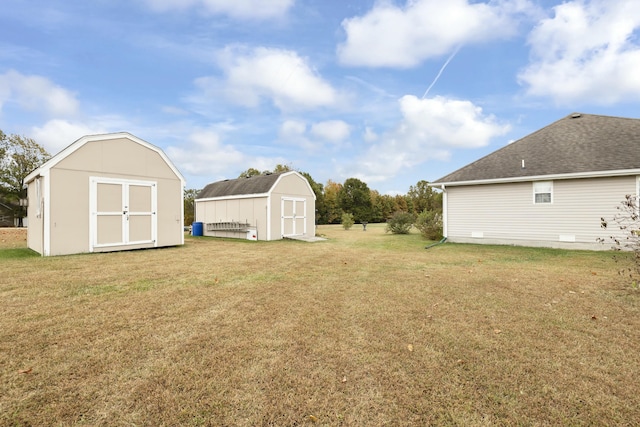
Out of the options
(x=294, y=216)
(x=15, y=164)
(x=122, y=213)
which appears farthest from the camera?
(x=15, y=164)

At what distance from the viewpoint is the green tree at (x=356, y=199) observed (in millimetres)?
44906

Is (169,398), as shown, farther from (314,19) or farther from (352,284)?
(314,19)

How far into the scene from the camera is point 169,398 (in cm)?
221

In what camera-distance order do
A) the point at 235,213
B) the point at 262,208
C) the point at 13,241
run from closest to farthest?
the point at 13,241 < the point at 262,208 < the point at 235,213

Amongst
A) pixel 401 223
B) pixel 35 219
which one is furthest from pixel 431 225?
pixel 35 219

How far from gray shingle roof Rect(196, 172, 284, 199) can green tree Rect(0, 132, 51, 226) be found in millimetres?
29099

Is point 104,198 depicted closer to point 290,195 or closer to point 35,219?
point 35,219

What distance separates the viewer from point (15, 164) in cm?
3362

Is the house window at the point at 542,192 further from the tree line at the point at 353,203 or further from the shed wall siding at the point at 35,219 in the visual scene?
the tree line at the point at 353,203

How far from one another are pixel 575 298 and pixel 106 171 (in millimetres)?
13974

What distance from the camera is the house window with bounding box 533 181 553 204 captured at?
37.2 feet

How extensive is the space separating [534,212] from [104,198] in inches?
674

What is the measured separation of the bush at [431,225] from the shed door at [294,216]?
6991mm

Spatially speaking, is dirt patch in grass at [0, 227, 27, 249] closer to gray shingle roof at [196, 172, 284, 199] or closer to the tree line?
gray shingle roof at [196, 172, 284, 199]
